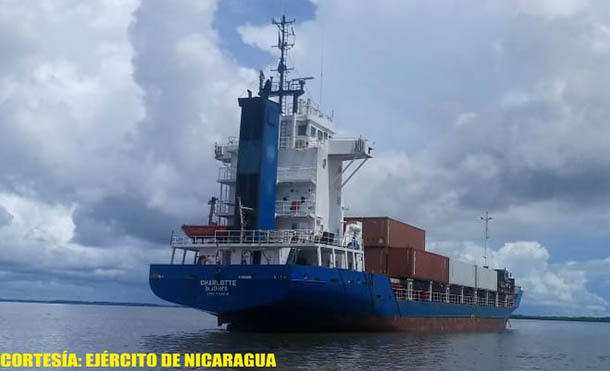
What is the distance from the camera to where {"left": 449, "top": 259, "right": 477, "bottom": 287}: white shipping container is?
45.1 m

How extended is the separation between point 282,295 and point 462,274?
22.9 m

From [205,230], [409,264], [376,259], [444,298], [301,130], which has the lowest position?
[444,298]

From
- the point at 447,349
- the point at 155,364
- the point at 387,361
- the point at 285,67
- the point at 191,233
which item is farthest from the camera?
the point at 285,67

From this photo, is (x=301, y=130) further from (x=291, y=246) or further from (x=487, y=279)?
(x=487, y=279)

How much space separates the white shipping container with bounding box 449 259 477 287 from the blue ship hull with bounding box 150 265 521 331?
11472 mm

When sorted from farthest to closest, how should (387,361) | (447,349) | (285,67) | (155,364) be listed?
(285,67) < (447,349) < (387,361) < (155,364)

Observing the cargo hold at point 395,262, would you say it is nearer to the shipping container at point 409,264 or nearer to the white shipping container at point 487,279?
the shipping container at point 409,264

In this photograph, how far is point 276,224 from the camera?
33.3 m

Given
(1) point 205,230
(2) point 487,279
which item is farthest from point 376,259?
(2) point 487,279

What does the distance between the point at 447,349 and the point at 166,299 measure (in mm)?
12499

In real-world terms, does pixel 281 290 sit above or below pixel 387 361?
above

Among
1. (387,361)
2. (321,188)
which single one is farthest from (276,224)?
(387,361)

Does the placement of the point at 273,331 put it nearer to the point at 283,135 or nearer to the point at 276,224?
the point at 276,224

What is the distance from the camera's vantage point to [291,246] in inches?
1158
